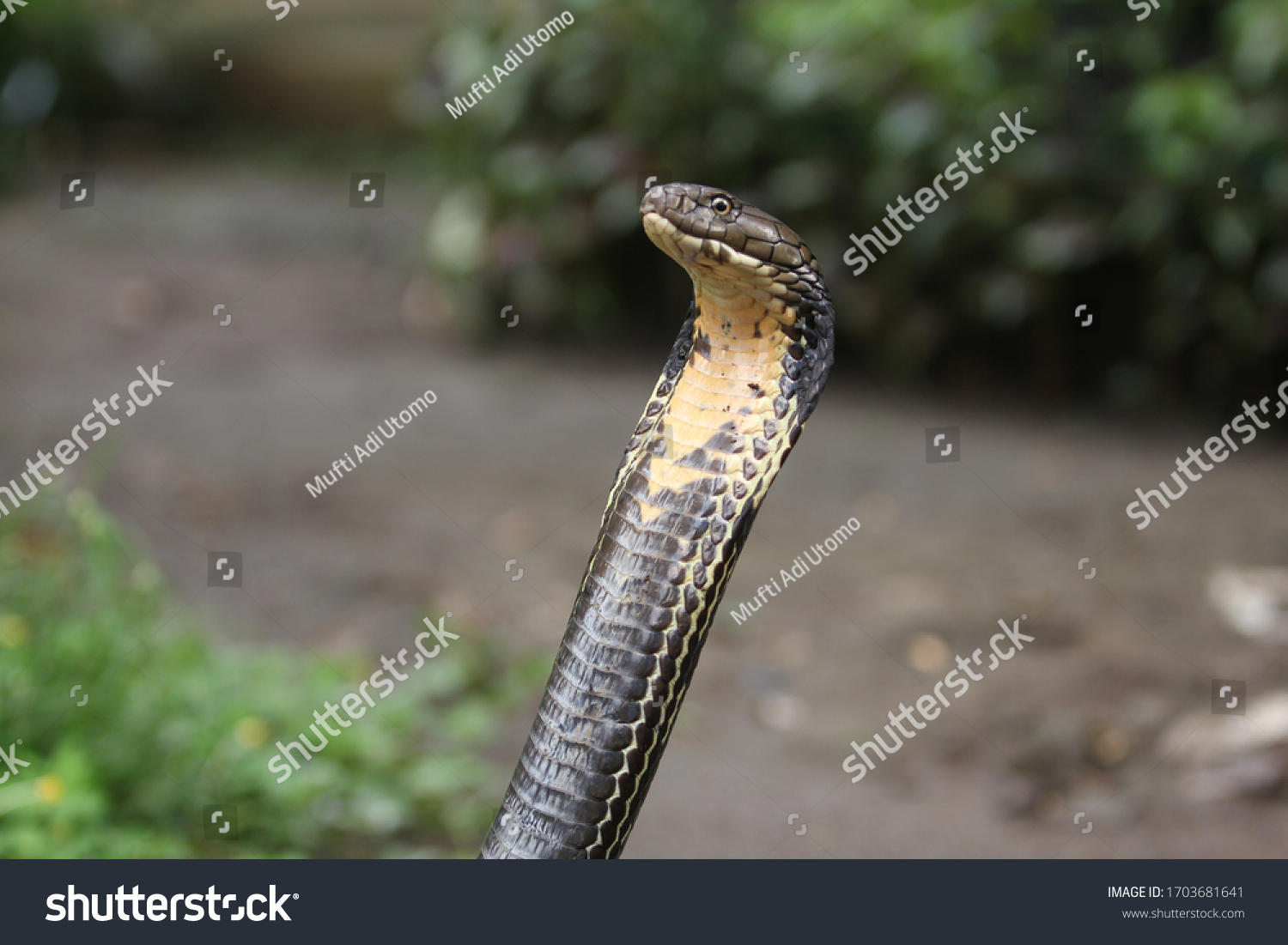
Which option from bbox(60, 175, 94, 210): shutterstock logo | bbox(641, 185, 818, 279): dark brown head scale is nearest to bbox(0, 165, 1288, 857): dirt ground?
bbox(60, 175, 94, 210): shutterstock logo

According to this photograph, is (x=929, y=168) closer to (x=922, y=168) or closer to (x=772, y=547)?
(x=922, y=168)

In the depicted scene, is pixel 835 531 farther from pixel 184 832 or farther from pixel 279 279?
pixel 279 279

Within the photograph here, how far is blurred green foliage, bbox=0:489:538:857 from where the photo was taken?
9.78 ft

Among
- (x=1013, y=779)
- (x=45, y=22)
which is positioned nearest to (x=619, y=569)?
(x=1013, y=779)

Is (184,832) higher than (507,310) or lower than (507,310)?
higher

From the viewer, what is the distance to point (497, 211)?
6.87 m

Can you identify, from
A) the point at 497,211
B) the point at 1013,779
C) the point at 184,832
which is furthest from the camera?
the point at 497,211

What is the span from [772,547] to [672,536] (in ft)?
9.62

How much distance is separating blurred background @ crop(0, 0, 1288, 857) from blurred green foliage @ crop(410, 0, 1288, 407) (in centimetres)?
2

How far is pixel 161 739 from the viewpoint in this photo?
322cm

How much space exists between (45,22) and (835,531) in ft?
26.9

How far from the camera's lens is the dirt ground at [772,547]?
3.61 metres

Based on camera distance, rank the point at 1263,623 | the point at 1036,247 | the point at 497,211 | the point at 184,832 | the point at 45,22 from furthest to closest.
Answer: the point at 45,22
the point at 497,211
the point at 1036,247
the point at 1263,623
the point at 184,832
